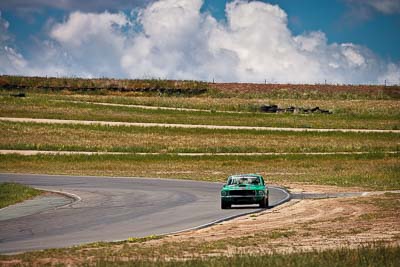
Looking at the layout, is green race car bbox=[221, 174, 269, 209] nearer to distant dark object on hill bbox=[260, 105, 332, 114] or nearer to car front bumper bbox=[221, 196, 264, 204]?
car front bumper bbox=[221, 196, 264, 204]

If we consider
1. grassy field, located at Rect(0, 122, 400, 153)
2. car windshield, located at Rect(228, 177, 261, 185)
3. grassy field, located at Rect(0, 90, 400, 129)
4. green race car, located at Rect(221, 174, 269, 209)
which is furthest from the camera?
grassy field, located at Rect(0, 90, 400, 129)

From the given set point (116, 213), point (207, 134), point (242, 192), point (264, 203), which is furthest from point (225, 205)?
point (207, 134)

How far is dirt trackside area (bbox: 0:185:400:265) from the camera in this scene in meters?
18.8

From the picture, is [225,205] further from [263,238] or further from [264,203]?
[263,238]

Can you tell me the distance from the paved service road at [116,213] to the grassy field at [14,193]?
7.10 ft

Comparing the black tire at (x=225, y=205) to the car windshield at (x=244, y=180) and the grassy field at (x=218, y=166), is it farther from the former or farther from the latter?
the grassy field at (x=218, y=166)

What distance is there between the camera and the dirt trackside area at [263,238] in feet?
61.5

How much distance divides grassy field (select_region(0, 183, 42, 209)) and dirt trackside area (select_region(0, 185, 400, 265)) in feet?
35.9

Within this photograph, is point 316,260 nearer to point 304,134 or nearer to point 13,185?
point 13,185

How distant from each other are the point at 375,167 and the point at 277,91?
60.4 metres

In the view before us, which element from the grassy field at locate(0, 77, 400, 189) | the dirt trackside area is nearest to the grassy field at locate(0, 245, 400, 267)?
the dirt trackside area

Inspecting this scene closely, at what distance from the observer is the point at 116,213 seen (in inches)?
1201

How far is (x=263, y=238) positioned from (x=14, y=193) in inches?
747

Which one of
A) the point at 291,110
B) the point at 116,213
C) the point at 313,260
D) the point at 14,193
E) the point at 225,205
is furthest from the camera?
the point at 291,110
